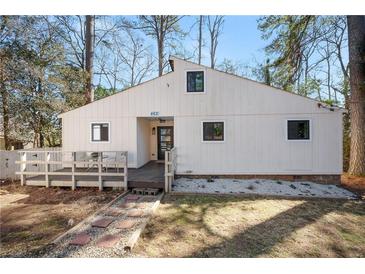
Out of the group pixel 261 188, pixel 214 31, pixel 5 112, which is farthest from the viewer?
pixel 214 31

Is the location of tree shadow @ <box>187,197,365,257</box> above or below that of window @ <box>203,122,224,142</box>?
below

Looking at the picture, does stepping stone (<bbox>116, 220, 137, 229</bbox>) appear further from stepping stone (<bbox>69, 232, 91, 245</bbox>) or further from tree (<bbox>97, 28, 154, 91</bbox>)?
tree (<bbox>97, 28, 154, 91</bbox>)

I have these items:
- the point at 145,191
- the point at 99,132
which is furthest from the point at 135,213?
the point at 99,132

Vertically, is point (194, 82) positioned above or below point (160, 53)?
below

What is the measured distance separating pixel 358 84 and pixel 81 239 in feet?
36.3

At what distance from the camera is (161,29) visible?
17.2 metres

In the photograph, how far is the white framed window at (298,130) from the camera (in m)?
8.35

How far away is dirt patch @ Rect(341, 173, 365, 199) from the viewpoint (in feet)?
24.1

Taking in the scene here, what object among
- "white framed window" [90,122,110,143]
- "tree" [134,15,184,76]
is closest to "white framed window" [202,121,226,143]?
"white framed window" [90,122,110,143]

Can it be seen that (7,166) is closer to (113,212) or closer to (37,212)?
(37,212)

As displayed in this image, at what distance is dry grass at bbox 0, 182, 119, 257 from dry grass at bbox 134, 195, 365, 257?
1.79m

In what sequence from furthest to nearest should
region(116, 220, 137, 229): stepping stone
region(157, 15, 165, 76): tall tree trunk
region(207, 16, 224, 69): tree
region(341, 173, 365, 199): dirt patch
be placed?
1. region(207, 16, 224, 69): tree
2. region(157, 15, 165, 76): tall tree trunk
3. region(341, 173, 365, 199): dirt patch
4. region(116, 220, 137, 229): stepping stone

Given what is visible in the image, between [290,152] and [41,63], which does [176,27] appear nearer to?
[41,63]

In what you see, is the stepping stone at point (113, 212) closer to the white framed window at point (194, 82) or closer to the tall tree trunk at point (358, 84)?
the white framed window at point (194, 82)
